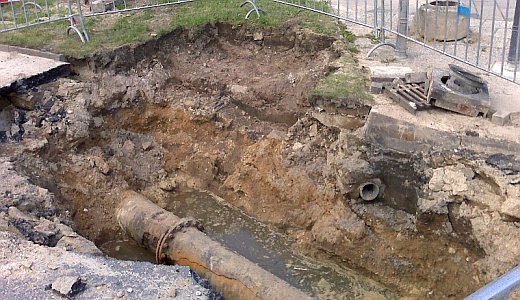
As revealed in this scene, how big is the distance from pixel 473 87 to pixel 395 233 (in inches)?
61.8

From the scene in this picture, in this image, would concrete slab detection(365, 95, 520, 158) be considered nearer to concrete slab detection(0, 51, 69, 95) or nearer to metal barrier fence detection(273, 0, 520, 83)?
metal barrier fence detection(273, 0, 520, 83)

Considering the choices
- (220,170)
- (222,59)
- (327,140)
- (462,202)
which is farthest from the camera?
(222,59)

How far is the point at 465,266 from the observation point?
16.8 ft

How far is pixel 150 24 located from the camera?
305 inches

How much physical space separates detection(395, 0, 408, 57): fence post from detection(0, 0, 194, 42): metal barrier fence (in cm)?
311

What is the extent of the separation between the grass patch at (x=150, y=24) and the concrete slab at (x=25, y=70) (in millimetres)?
290

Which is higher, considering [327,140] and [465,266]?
[327,140]

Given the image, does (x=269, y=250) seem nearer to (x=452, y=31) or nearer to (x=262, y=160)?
(x=262, y=160)

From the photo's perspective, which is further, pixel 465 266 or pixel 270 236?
pixel 270 236

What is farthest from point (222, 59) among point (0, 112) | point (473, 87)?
point (473, 87)

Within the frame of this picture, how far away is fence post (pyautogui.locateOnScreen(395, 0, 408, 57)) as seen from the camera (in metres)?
6.53

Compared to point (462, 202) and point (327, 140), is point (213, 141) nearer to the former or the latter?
point (327, 140)

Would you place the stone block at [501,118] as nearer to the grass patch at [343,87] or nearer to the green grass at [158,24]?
the grass patch at [343,87]

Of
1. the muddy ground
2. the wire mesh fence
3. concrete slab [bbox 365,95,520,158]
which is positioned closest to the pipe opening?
the muddy ground
